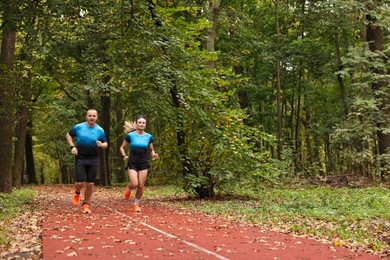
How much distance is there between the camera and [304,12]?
1040 inches

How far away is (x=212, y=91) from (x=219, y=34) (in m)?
13.0

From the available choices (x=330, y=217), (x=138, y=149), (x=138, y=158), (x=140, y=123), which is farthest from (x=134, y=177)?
(x=330, y=217)

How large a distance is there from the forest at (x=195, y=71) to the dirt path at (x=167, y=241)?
5.00m

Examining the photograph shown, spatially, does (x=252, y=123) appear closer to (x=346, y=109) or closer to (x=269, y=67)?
(x=269, y=67)

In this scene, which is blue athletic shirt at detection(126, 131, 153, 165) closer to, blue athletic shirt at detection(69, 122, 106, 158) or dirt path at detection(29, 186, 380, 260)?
blue athletic shirt at detection(69, 122, 106, 158)

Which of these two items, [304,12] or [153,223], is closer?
[153,223]

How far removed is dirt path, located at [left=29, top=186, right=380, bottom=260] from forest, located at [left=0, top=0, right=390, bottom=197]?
5000 mm

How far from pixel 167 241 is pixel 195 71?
813cm

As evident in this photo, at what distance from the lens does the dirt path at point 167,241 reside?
20.6 feet

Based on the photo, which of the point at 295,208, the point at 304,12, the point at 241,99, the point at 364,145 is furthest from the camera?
the point at 241,99

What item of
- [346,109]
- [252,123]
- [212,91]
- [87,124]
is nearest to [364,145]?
[346,109]

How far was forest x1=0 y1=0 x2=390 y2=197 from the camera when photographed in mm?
13492

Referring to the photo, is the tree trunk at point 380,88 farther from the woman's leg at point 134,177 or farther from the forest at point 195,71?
the woman's leg at point 134,177

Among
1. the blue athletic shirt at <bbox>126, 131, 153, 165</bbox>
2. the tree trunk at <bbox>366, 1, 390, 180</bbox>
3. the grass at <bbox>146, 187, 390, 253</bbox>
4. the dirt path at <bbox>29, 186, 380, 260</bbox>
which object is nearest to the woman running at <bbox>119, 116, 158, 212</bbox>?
the blue athletic shirt at <bbox>126, 131, 153, 165</bbox>
